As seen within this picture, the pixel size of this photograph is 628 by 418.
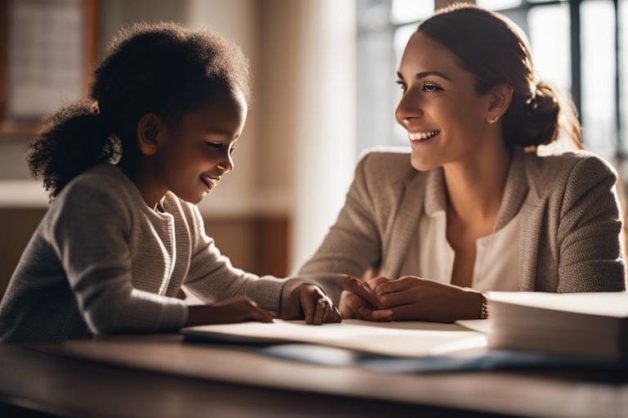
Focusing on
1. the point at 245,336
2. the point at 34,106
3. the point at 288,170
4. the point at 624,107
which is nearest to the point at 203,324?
the point at 245,336

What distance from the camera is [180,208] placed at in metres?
1.41

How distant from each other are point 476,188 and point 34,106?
122 inches

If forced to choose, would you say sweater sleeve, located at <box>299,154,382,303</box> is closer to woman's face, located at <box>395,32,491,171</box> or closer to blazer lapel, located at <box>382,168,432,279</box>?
blazer lapel, located at <box>382,168,432,279</box>

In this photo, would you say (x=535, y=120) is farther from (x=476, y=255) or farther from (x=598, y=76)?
(x=598, y=76)

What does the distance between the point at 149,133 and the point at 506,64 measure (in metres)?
0.90

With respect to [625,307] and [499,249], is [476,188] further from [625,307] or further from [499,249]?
[625,307]

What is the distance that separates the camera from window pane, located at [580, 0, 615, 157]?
3.93m

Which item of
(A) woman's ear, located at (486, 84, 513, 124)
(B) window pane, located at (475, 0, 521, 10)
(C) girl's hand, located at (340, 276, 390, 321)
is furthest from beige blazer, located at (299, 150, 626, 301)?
(B) window pane, located at (475, 0, 521, 10)

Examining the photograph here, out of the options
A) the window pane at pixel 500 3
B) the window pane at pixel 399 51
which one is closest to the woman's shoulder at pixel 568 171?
the window pane at pixel 500 3

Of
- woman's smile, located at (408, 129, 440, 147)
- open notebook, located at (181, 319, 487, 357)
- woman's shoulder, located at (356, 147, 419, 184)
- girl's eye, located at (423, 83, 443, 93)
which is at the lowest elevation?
open notebook, located at (181, 319, 487, 357)

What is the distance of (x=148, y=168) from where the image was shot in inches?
51.2

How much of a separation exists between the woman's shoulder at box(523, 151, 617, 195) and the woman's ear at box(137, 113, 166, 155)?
86 centimetres

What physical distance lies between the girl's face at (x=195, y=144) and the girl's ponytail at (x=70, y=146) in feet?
0.27

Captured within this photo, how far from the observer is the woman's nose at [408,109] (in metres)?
1.79
